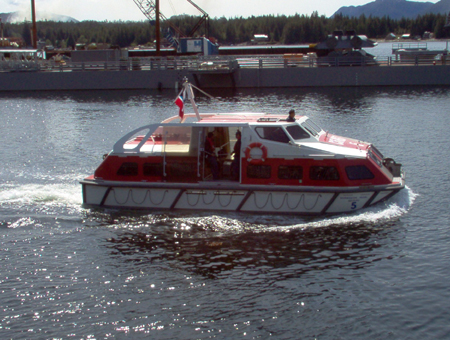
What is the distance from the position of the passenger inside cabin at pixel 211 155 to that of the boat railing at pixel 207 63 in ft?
139

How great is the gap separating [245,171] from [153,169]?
3.31 metres

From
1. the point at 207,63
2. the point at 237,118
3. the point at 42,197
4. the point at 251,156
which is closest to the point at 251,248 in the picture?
the point at 251,156

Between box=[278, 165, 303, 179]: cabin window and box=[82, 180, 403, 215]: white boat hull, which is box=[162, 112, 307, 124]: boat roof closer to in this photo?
box=[278, 165, 303, 179]: cabin window

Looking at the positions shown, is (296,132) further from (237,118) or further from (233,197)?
(233,197)

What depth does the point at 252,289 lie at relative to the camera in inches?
520

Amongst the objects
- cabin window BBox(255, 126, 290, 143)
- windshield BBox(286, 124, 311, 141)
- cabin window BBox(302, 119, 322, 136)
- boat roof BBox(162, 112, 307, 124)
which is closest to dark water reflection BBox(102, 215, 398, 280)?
cabin window BBox(255, 126, 290, 143)

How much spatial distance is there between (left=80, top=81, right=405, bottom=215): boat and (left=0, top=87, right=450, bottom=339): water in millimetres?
522

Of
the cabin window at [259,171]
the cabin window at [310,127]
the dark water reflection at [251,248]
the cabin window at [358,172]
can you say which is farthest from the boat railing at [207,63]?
the dark water reflection at [251,248]

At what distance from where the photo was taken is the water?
38.4 feet

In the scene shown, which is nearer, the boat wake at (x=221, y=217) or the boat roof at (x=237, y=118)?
the boat wake at (x=221, y=217)

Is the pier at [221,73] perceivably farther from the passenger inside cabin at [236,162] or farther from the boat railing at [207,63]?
the passenger inside cabin at [236,162]

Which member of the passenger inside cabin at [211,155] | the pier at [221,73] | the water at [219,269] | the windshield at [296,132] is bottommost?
the water at [219,269]

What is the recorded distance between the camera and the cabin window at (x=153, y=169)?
18.3 m

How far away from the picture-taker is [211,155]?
18172mm
